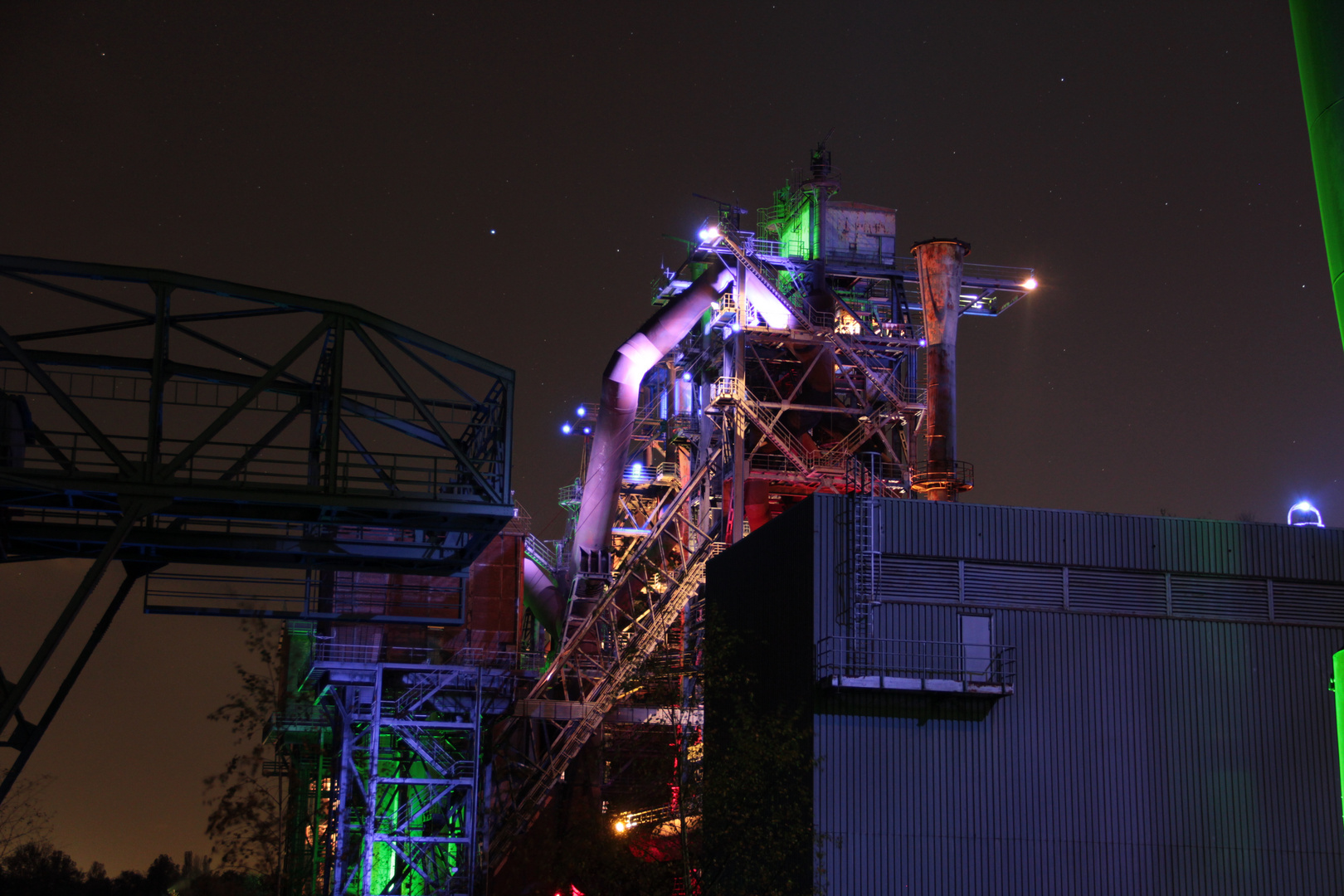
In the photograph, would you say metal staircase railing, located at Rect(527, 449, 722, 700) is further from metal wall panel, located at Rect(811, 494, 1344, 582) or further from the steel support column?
the steel support column

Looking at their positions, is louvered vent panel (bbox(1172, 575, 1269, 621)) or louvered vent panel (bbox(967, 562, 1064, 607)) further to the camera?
louvered vent panel (bbox(1172, 575, 1269, 621))

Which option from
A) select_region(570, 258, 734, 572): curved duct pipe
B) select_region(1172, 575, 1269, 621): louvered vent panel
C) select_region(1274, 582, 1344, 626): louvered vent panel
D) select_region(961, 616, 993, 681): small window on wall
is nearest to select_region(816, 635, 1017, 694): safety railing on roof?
select_region(961, 616, 993, 681): small window on wall

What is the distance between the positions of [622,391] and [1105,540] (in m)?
25.7

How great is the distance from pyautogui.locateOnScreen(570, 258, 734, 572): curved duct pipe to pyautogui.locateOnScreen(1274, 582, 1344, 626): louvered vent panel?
2695 centimetres

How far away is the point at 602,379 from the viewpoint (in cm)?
5600

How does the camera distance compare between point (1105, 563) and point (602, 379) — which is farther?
point (602, 379)

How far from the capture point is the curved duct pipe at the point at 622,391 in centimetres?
5538

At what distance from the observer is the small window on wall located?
32562 mm

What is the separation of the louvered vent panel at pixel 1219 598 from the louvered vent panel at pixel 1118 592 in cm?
46

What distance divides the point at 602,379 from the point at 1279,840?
1245 inches

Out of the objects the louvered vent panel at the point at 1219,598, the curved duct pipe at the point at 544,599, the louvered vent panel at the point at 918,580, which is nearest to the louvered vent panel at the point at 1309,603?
the louvered vent panel at the point at 1219,598

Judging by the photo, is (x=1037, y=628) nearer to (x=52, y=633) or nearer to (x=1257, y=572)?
(x=1257, y=572)

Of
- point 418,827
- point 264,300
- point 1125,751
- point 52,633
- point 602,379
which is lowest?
point 418,827

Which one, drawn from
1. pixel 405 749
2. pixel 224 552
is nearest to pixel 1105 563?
pixel 224 552
